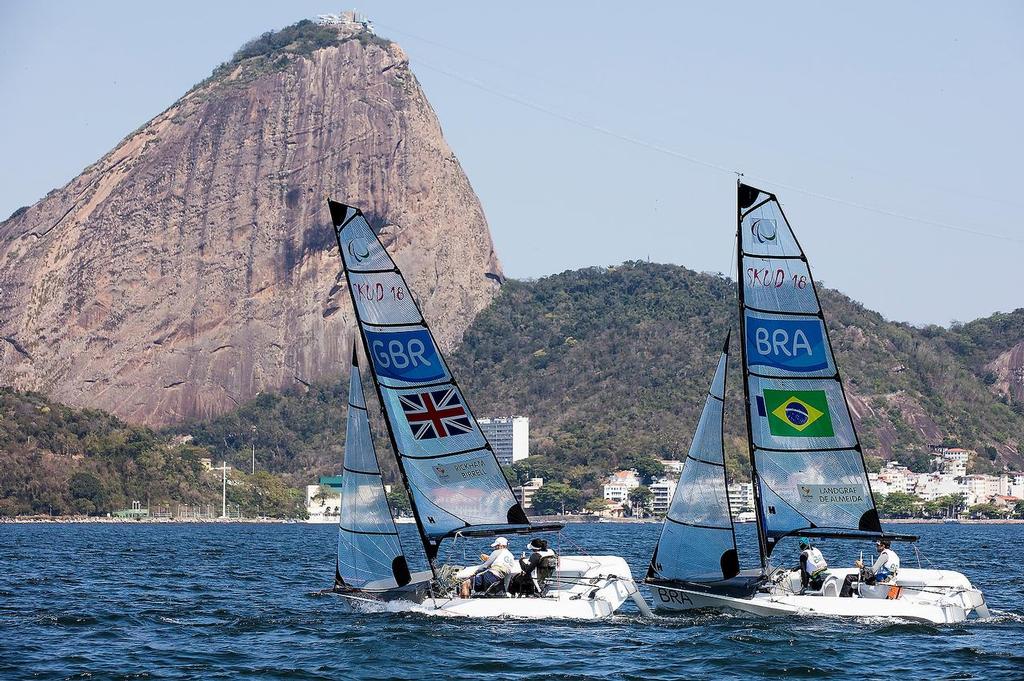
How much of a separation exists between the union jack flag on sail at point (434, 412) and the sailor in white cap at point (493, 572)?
10.0 ft

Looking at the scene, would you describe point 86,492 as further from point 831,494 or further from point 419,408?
point 831,494

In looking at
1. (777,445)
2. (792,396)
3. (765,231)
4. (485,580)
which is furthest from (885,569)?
(485,580)

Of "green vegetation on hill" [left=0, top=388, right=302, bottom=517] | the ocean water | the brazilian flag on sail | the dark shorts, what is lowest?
the ocean water

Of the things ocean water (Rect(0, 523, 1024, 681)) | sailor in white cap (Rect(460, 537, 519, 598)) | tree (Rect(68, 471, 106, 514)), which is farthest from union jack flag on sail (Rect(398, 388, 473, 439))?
tree (Rect(68, 471, 106, 514))

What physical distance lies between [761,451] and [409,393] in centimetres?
813

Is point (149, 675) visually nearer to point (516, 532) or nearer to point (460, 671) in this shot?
point (460, 671)

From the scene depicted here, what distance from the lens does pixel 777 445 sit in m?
35.4

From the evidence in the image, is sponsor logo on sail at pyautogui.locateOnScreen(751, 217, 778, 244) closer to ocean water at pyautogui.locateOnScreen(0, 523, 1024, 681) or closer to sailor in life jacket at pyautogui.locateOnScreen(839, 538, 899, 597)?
sailor in life jacket at pyautogui.locateOnScreen(839, 538, 899, 597)

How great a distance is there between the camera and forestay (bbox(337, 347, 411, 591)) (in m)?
35.1

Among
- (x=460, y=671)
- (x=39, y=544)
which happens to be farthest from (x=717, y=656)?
(x=39, y=544)

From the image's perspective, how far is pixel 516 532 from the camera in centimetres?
3469

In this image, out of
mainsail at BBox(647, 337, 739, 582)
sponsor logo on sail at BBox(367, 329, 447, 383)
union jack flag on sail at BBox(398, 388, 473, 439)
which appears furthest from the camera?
mainsail at BBox(647, 337, 739, 582)

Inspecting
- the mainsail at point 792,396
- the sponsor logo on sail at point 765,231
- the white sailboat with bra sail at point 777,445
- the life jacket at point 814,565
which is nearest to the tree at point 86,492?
the white sailboat with bra sail at point 777,445

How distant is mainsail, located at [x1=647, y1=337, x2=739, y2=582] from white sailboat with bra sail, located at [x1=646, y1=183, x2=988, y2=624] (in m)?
0.02
